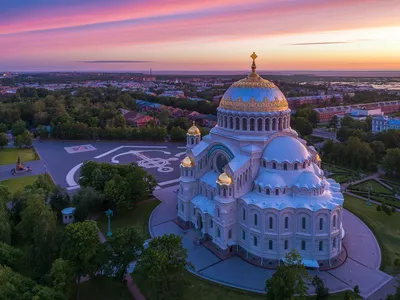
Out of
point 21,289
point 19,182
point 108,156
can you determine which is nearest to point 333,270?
point 21,289

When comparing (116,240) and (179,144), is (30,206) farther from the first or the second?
(179,144)

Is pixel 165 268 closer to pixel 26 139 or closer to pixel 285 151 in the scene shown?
pixel 285 151

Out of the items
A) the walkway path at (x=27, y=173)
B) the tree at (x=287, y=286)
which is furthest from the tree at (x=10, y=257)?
the walkway path at (x=27, y=173)

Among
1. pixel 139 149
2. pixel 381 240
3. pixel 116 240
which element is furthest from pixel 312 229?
pixel 139 149

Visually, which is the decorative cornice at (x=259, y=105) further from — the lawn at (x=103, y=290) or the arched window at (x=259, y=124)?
the lawn at (x=103, y=290)

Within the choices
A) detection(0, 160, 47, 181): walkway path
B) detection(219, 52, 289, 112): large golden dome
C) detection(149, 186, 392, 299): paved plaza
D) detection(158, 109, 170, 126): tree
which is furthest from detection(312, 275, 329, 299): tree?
detection(158, 109, 170, 126): tree

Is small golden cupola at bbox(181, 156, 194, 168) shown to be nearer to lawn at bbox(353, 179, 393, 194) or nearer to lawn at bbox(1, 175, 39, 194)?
lawn at bbox(353, 179, 393, 194)
